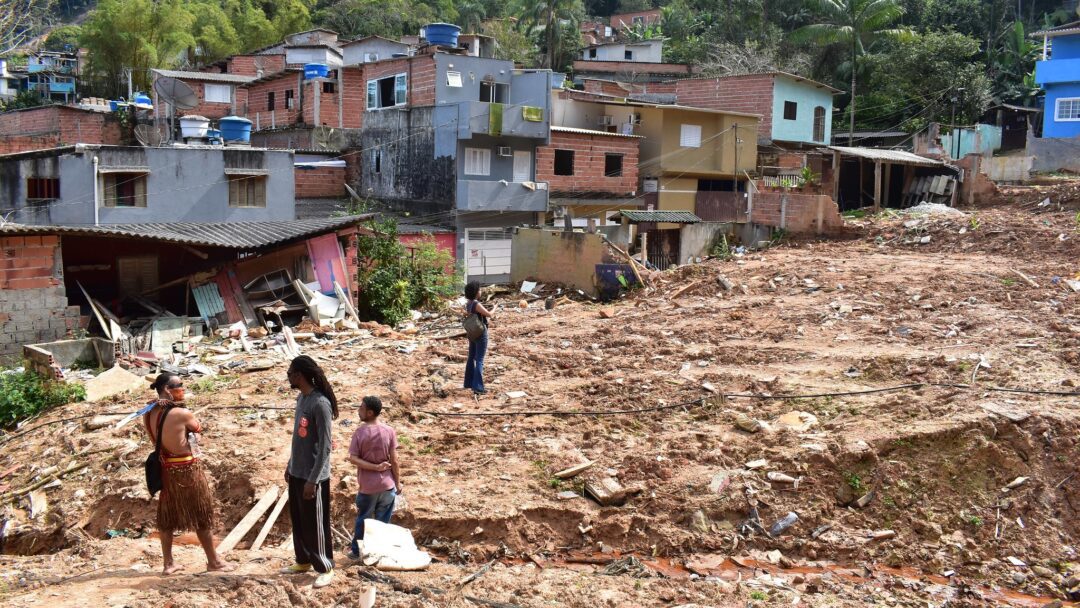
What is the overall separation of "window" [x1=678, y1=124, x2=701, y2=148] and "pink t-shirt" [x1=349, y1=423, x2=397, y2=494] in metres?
26.7

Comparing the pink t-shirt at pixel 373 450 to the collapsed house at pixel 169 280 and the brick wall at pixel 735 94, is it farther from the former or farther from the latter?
the brick wall at pixel 735 94

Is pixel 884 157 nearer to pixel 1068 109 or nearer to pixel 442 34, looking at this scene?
pixel 1068 109

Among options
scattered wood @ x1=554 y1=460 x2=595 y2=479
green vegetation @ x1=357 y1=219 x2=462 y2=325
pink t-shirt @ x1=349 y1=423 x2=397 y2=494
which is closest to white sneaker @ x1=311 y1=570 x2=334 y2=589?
pink t-shirt @ x1=349 y1=423 x2=397 y2=494

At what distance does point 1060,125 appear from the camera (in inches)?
1469

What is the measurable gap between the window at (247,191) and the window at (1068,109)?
3092 cm

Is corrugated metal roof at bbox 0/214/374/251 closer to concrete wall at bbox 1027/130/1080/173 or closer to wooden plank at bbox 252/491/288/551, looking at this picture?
wooden plank at bbox 252/491/288/551

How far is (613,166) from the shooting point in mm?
30625

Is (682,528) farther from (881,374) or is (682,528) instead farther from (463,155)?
(463,155)

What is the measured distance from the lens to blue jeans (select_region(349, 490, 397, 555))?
716 centimetres

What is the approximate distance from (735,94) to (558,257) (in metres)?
16.5

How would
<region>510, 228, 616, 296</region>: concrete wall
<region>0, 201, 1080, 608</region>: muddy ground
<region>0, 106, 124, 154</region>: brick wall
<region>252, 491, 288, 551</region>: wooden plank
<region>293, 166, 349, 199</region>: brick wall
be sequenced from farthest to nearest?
1. <region>0, 106, 124, 154</region>: brick wall
2. <region>293, 166, 349, 199</region>: brick wall
3. <region>510, 228, 616, 296</region>: concrete wall
4. <region>252, 491, 288, 551</region>: wooden plank
5. <region>0, 201, 1080, 608</region>: muddy ground

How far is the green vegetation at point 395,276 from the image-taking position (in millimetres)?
20188

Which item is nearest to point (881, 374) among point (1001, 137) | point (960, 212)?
point (960, 212)

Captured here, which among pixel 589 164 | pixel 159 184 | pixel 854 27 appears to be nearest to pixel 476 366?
pixel 159 184
